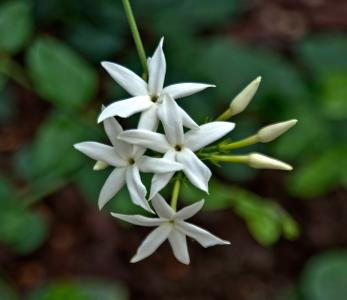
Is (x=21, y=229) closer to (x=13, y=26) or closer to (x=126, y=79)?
(x=13, y=26)

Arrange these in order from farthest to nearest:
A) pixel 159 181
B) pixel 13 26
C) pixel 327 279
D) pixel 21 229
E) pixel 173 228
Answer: pixel 327 279 < pixel 21 229 < pixel 13 26 < pixel 173 228 < pixel 159 181

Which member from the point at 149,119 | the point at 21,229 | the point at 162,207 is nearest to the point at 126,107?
the point at 149,119

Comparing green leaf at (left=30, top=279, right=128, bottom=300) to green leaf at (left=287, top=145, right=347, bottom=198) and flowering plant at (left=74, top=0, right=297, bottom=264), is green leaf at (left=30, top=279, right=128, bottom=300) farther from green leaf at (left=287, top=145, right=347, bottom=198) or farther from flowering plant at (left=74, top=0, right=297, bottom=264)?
flowering plant at (left=74, top=0, right=297, bottom=264)

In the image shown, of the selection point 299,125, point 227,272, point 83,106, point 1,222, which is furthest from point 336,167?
point 1,222

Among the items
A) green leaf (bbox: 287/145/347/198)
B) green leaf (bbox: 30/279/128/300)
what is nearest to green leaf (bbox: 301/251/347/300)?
green leaf (bbox: 287/145/347/198)

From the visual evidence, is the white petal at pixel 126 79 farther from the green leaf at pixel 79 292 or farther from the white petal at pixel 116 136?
the green leaf at pixel 79 292

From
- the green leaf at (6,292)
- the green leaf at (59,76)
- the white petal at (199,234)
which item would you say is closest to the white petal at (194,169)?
the white petal at (199,234)
